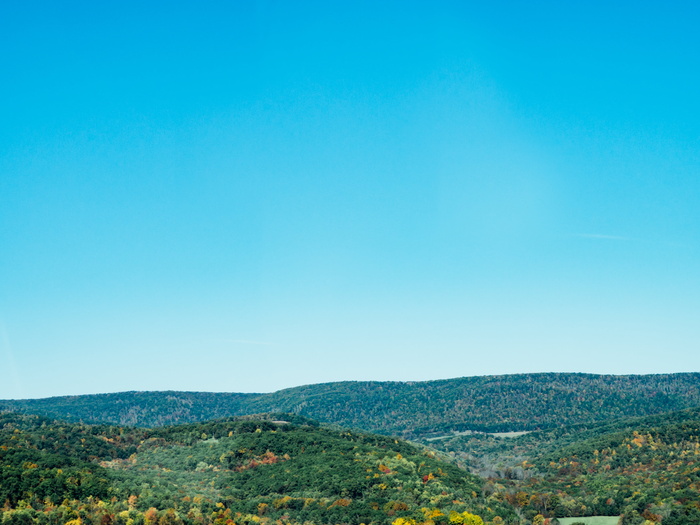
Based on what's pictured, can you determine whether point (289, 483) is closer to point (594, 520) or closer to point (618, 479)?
point (594, 520)

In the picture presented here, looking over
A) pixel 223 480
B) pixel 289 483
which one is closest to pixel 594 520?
pixel 289 483

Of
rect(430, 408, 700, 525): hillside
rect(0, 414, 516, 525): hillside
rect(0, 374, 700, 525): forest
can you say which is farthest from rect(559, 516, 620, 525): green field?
rect(0, 414, 516, 525): hillside

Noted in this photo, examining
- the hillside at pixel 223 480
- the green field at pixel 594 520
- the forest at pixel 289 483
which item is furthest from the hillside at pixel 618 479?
the hillside at pixel 223 480

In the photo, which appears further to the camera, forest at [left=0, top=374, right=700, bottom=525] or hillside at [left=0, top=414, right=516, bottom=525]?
forest at [left=0, top=374, right=700, bottom=525]

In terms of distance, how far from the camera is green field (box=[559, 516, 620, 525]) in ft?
289

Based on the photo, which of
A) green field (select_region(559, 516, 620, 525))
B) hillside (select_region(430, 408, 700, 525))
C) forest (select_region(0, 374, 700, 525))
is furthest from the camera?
hillside (select_region(430, 408, 700, 525))

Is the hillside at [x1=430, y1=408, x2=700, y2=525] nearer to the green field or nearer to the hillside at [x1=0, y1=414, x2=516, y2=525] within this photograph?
the green field

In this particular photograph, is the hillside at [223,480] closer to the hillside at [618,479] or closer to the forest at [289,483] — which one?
the forest at [289,483]

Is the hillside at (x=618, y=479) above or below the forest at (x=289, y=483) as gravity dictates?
below

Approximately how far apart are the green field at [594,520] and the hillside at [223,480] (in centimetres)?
1055

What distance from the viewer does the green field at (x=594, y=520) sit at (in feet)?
289

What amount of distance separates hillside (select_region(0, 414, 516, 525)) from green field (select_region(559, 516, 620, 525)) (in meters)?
10.5

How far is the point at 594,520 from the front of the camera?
90.4 m

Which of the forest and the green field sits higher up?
the forest
